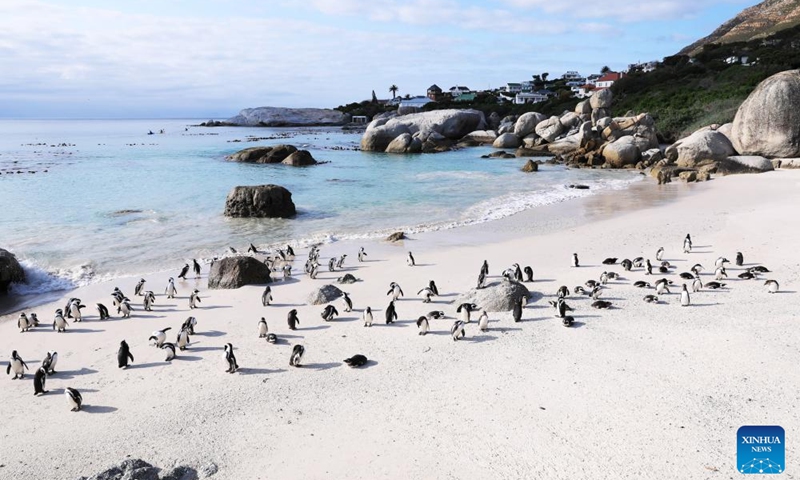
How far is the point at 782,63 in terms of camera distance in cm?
5944

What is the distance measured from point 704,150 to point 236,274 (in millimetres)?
28877

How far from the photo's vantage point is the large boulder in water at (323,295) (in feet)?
→ 37.8

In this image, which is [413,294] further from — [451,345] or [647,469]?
[647,469]

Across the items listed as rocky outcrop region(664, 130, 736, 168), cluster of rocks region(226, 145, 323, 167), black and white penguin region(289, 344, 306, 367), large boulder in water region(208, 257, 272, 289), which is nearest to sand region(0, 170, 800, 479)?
black and white penguin region(289, 344, 306, 367)

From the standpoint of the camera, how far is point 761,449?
5.86 meters

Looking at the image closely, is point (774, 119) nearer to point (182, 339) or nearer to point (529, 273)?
point (529, 273)

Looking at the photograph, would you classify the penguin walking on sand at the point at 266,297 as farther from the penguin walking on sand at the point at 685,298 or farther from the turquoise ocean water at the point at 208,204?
the penguin walking on sand at the point at 685,298

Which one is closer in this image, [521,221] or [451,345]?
[451,345]

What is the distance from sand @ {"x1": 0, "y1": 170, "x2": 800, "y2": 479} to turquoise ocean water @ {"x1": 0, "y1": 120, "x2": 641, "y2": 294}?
15.1ft

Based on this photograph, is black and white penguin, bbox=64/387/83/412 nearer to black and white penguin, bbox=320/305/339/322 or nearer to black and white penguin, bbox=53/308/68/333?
black and white penguin, bbox=53/308/68/333

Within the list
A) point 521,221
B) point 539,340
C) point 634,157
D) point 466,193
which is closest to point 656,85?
point 634,157

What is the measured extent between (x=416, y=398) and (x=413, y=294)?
4.66 metres

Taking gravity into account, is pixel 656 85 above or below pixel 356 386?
above

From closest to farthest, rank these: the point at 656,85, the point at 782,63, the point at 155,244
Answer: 1. the point at 155,244
2. the point at 782,63
3. the point at 656,85
